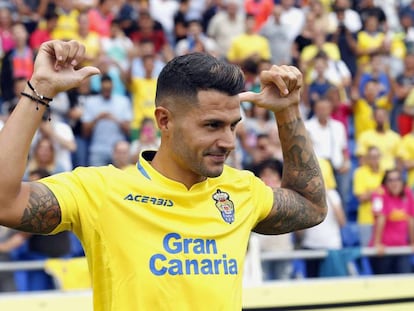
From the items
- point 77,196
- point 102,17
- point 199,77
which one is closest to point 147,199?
point 77,196

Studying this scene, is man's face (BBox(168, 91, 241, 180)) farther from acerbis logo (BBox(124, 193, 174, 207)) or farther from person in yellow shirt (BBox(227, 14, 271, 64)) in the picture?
person in yellow shirt (BBox(227, 14, 271, 64))

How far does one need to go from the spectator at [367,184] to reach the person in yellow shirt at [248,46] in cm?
242

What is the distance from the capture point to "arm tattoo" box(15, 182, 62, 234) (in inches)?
130

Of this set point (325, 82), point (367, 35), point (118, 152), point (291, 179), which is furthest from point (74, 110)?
point (291, 179)

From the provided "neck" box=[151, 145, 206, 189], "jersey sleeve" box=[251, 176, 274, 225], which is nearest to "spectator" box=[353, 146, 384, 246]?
"jersey sleeve" box=[251, 176, 274, 225]

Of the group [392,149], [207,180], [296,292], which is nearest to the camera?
[207,180]

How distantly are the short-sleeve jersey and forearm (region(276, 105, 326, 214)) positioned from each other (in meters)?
0.55

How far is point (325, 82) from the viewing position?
1285cm

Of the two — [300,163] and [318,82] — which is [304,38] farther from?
[300,163]

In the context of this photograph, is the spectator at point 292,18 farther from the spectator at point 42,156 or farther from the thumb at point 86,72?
the thumb at point 86,72

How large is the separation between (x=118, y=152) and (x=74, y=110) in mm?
1447

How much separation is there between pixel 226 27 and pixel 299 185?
9856mm

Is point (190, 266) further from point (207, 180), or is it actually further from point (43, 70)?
point (43, 70)

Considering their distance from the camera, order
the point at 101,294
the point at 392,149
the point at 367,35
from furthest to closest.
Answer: the point at 367,35, the point at 392,149, the point at 101,294
